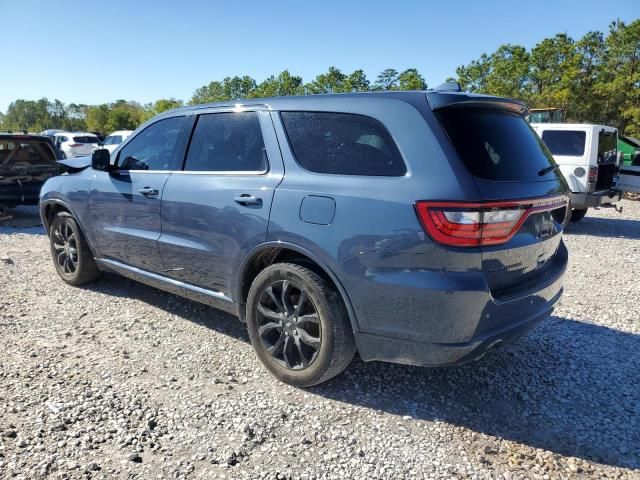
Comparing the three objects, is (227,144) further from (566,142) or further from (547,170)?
(566,142)

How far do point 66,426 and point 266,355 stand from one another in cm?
122

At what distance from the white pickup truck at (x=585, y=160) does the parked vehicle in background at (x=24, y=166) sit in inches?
383

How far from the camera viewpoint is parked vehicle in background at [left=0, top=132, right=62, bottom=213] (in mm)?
8906

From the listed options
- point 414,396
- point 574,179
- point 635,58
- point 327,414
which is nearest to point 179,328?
point 327,414

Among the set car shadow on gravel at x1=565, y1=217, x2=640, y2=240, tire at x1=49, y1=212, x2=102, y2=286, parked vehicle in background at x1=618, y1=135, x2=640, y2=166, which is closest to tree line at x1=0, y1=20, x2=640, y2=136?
parked vehicle in background at x1=618, y1=135, x2=640, y2=166

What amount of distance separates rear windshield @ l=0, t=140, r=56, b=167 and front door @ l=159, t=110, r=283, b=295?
281 inches

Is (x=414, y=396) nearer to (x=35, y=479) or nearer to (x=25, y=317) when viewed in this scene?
(x=35, y=479)

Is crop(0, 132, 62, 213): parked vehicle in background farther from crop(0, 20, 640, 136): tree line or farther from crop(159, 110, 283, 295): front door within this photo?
crop(0, 20, 640, 136): tree line

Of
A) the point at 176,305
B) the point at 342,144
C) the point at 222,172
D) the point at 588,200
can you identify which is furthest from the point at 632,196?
the point at 222,172

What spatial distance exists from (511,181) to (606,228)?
8.81 meters

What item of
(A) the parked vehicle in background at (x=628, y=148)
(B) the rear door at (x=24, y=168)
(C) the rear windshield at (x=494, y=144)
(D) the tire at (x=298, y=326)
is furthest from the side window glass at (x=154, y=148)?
(A) the parked vehicle in background at (x=628, y=148)

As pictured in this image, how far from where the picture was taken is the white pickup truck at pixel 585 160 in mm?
9164

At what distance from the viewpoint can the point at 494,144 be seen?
275cm

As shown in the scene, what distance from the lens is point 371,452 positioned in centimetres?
256
